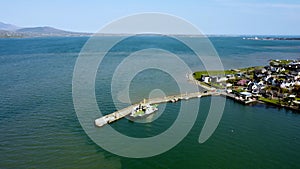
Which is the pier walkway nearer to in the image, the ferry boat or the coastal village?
the ferry boat

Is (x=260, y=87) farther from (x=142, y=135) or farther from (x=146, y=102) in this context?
(x=142, y=135)

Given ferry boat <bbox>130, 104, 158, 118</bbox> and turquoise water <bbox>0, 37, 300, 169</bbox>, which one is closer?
turquoise water <bbox>0, 37, 300, 169</bbox>

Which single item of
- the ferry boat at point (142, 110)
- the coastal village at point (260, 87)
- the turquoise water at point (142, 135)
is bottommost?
the turquoise water at point (142, 135)

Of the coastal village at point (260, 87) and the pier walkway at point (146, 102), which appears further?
the coastal village at point (260, 87)

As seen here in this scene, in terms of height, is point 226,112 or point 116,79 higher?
point 116,79

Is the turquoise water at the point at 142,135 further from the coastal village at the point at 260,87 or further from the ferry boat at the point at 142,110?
the coastal village at the point at 260,87

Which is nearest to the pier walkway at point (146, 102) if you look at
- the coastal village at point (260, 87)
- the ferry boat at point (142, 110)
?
the ferry boat at point (142, 110)

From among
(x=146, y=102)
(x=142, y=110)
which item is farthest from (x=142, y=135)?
(x=146, y=102)

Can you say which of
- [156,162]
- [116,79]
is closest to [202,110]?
[156,162]

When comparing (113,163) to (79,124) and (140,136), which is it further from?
(79,124)

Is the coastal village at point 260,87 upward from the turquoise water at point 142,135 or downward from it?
upward

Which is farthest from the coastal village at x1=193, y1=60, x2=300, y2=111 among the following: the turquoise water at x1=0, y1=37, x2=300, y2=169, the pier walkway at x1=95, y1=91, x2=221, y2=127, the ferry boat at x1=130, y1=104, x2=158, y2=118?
the ferry boat at x1=130, y1=104, x2=158, y2=118
